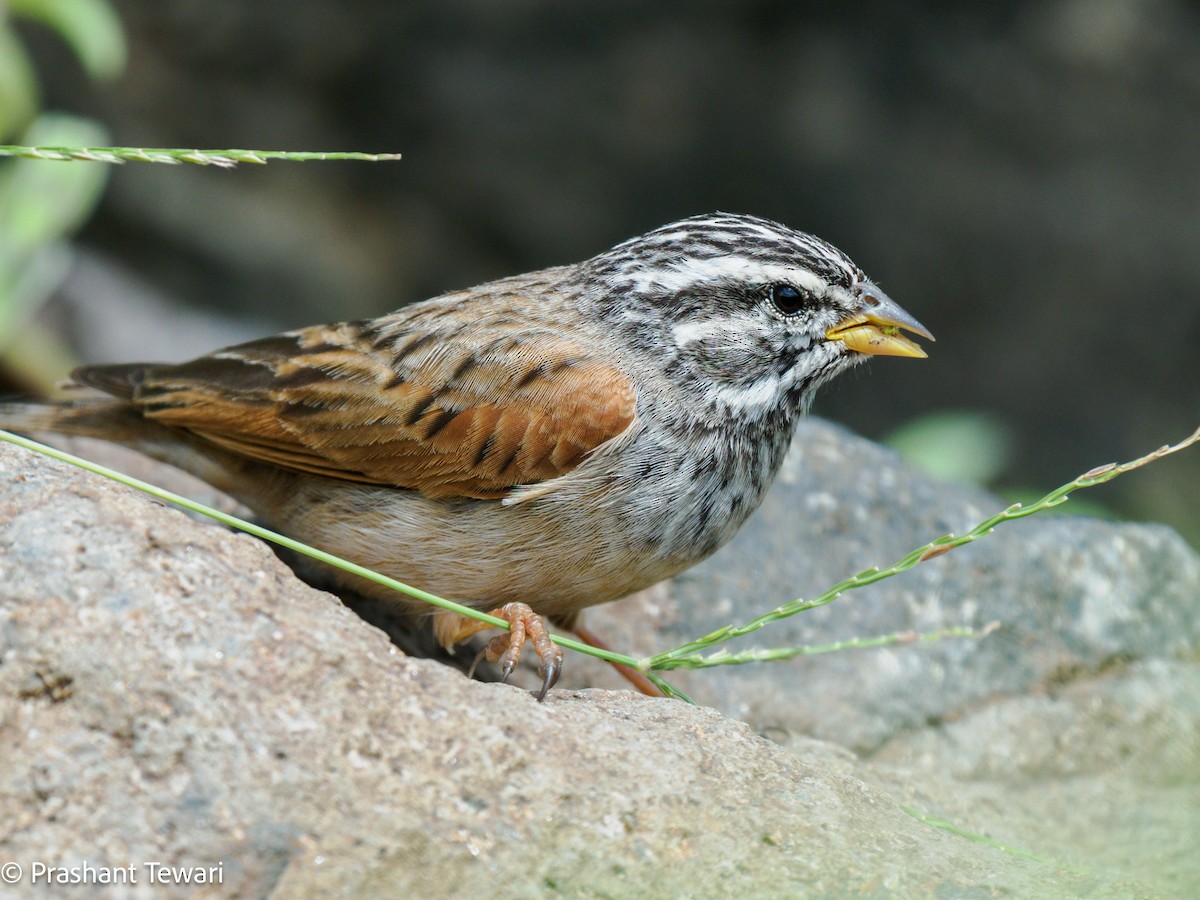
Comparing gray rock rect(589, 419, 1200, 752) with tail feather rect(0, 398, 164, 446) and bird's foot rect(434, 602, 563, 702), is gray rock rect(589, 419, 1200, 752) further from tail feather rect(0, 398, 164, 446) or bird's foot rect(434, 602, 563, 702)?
tail feather rect(0, 398, 164, 446)

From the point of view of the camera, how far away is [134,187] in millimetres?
10891

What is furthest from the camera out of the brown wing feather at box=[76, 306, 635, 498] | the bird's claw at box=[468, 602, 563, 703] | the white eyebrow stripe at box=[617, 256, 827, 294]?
the white eyebrow stripe at box=[617, 256, 827, 294]

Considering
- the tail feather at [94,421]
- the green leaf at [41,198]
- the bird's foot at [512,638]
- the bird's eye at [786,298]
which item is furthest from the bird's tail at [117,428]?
the bird's eye at [786,298]

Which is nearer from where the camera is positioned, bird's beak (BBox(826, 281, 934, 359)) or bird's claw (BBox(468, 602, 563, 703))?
bird's claw (BBox(468, 602, 563, 703))

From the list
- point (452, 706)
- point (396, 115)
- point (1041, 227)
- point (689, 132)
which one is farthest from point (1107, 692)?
point (396, 115)

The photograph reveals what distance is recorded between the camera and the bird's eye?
5012 mm

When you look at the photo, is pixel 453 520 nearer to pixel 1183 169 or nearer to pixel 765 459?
pixel 765 459

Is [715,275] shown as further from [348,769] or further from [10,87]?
[10,87]

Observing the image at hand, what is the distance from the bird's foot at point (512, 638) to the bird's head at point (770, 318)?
1.15m

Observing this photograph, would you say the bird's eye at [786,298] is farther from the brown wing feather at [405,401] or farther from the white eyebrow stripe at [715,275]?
the brown wing feather at [405,401]

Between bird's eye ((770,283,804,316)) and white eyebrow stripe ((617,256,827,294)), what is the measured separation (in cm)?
2

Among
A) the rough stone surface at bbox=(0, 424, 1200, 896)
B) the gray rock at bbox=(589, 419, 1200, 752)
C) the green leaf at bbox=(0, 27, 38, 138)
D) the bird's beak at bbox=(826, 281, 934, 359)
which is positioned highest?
the bird's beak at bbox=(826, 281, 934, 359)

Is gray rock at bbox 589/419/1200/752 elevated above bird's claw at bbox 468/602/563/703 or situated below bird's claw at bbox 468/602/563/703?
below

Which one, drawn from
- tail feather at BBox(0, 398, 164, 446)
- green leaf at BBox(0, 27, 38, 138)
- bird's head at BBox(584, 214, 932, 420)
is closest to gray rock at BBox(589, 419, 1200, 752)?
bird's head at BBox(584, 214, 932, 420)
